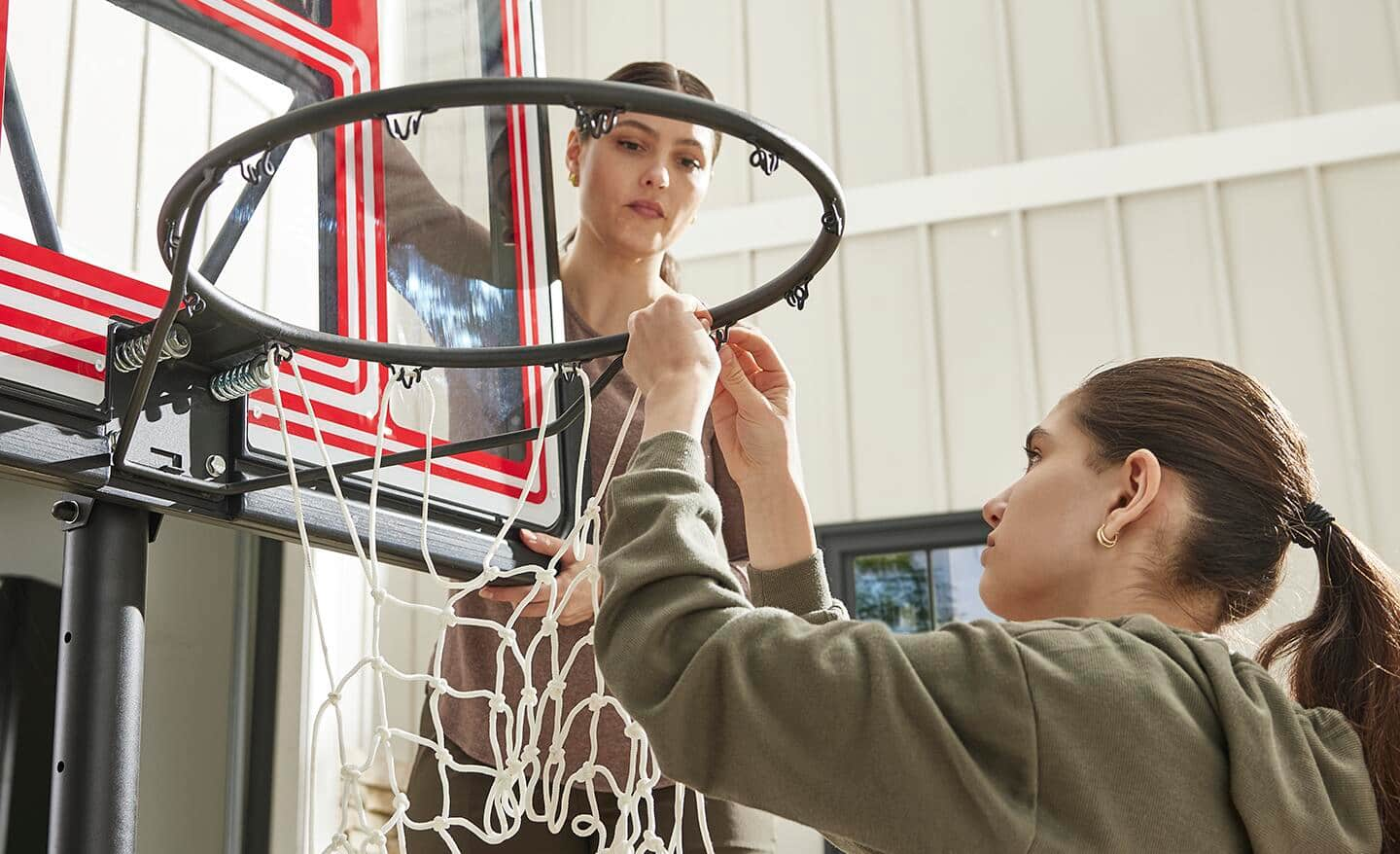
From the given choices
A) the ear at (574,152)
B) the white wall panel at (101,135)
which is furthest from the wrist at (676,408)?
the ear at (574,152)

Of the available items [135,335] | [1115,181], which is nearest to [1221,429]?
[135,335]

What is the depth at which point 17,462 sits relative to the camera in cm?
104

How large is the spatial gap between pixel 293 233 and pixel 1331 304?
2.51 meters

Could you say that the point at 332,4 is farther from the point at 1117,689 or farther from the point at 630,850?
the point at 1117,689

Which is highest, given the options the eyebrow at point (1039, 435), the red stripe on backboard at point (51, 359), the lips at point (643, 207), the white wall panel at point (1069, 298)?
the white wall panel at point (1069, 298)

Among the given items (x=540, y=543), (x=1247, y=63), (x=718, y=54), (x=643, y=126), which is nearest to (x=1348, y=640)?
(x=540, y=543)

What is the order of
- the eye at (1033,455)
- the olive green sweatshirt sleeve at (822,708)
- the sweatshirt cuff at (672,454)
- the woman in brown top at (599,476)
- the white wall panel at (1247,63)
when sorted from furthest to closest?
the white wall panel at (1247,63)
the woman in brown top at (599,476)
the eye at (1033,455)
the sweatshirt cuff at (672,454)
the olive green sweatshirt sleeve at (822,708)

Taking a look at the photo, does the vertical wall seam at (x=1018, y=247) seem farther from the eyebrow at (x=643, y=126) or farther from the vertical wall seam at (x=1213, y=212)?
the eyebrow at (x=643, y=126)

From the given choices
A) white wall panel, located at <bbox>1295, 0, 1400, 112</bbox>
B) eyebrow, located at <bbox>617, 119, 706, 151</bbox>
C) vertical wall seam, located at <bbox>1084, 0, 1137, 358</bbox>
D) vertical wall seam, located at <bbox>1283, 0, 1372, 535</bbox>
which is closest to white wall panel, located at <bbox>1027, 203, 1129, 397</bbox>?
vertical wall seam, located at <bbox>1084, 0, 1137, 358</bbox>

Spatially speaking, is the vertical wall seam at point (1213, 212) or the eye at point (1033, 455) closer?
the eye at point (1033, 455)

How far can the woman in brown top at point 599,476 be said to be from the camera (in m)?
1.54

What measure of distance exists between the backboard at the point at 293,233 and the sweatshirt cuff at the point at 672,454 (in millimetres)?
370

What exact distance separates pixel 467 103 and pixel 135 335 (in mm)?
369

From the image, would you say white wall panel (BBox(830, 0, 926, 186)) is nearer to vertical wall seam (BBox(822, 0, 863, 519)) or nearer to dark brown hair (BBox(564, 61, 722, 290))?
vertical wall seam (BBox(822, 0, 863, 519))
